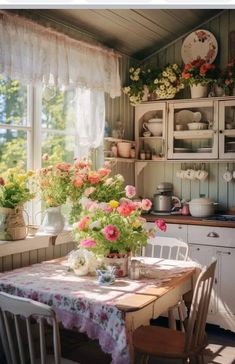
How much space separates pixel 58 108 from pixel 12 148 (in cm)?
62

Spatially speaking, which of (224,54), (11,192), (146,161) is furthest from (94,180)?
(224,54)

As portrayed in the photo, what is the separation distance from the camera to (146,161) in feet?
14.3

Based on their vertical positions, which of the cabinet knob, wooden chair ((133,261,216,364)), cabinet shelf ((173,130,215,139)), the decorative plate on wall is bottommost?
wooden chair ((133,261,216,364))

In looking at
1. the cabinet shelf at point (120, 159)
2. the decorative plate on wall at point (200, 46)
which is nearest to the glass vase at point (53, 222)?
the cabinet shelf at point (120, 159)

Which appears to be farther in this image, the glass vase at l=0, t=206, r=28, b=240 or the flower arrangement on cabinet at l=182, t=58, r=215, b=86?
the flower arrangement on cabinet at l=182, t=58, r=215, b=86

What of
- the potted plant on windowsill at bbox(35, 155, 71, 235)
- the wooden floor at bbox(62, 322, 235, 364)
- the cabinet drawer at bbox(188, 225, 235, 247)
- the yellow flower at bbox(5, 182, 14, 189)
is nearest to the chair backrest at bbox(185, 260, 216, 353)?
the wooden floor at bbox(62, 322, 235, 364)

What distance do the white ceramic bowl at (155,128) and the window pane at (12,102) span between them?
1.47 m

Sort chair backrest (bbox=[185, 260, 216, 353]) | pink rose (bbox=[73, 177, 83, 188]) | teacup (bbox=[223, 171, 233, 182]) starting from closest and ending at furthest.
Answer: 1. chair backrest (bbox=[185, 260, 216, 353])
2. pink rose (bbox=[73, 177, 83, 188])
3. teacup (bbox=[223, 171, 233, 182])

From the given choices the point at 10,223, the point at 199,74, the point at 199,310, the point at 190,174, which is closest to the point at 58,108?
the point at 10,223

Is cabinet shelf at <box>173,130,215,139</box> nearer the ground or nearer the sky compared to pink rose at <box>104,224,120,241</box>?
nearer the sky

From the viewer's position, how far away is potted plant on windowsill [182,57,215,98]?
3.93 meters

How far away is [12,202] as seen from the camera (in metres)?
2.71

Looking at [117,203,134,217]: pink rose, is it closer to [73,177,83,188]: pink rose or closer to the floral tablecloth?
the floral tablecloth

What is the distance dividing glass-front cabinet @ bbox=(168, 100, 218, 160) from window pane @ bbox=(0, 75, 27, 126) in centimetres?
149
